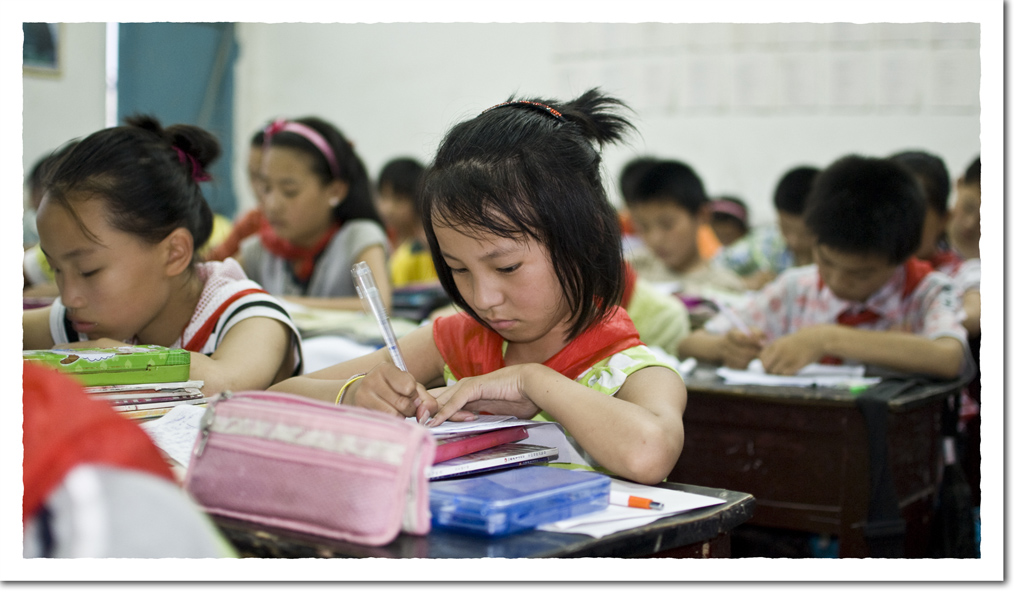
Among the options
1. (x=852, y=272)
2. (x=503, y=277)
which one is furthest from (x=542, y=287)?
(x=852, y=272)

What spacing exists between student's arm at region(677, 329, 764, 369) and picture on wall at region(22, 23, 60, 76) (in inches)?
60.0

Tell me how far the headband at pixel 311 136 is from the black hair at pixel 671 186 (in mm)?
1358

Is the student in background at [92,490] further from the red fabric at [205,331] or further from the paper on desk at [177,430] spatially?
the red fabric at [205,331]

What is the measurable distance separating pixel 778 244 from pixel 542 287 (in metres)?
3.43

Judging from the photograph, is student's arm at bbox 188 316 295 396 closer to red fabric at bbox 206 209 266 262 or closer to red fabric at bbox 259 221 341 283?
red fabric at bbox 259 221 341 283

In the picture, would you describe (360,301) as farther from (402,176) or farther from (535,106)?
(402,176)

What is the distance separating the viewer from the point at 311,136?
2.65 metres

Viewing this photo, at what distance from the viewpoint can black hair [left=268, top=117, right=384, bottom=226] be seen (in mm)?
2646

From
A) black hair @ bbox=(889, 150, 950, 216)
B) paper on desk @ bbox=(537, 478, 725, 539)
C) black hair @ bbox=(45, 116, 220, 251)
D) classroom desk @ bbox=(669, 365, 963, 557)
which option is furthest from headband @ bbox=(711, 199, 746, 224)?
paper on desk @ bbox=(537, 478, 725, 539)

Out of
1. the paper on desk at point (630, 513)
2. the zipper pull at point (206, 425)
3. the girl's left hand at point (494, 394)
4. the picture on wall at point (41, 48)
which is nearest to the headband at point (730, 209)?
the picture on wall at point (41, 48)

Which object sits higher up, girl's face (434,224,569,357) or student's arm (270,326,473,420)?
girl's face (434,224,569,357)

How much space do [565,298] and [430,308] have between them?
1.65 metres
